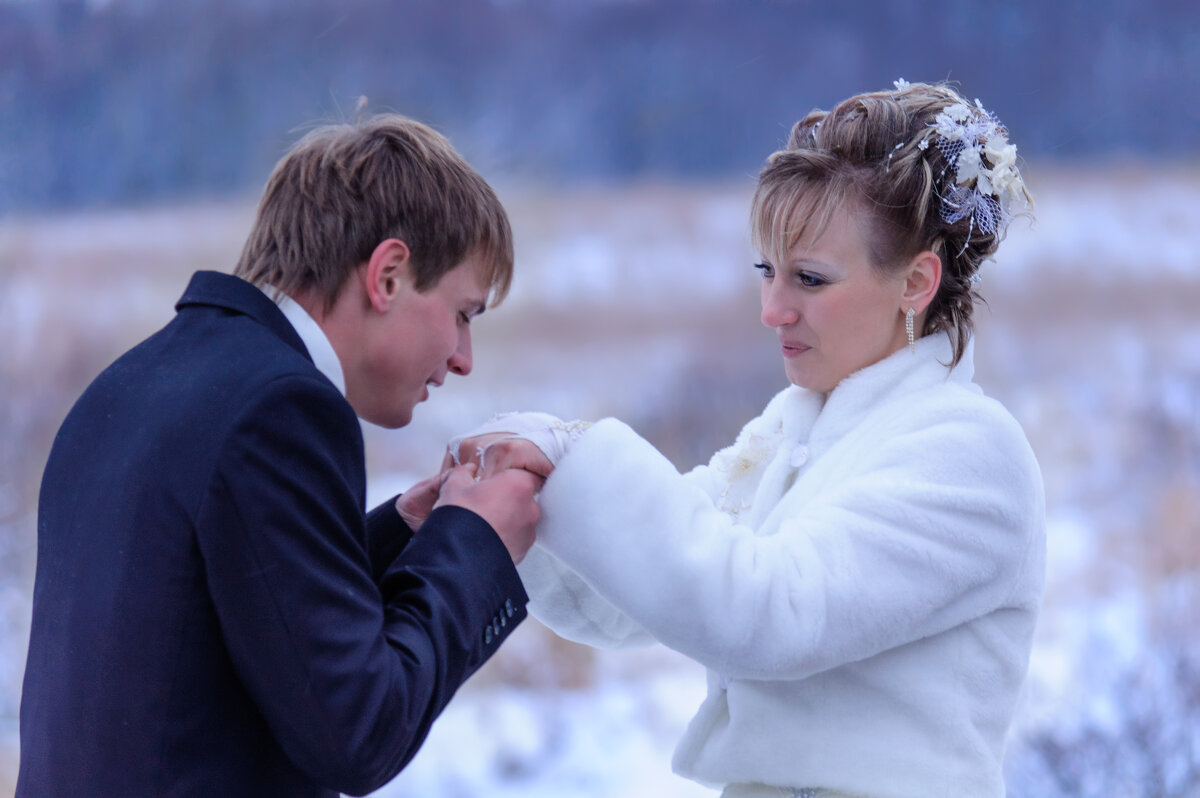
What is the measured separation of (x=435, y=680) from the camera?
1.07 metres

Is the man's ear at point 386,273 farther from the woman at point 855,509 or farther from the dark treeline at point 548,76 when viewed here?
the dark treeline at point 548,76

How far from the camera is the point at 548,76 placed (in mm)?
3797

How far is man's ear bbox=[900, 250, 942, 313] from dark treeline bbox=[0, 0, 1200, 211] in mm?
2368

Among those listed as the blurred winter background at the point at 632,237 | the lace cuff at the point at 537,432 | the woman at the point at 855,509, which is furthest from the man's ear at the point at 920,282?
the blurred winter background at the point at 632,237

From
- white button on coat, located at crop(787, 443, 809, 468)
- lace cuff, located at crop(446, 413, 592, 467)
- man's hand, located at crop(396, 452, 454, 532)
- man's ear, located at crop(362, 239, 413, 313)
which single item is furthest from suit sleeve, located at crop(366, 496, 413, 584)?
white button on coat, located at crop(787, 443, 809, 468)

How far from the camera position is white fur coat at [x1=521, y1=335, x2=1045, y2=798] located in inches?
46.6

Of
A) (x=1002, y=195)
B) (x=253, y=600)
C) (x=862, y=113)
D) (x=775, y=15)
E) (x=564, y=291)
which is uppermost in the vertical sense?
(x=775, y=15)

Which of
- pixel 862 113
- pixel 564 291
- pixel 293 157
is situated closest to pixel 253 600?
pixel 293 157

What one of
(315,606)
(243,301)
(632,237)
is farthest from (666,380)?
(315,606)

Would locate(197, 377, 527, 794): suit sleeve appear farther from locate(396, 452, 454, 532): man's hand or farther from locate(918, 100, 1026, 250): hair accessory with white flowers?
locate(918, 100, 1026, 250): hair accessory with white flowers

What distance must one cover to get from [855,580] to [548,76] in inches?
118

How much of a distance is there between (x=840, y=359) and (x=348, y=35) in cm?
277

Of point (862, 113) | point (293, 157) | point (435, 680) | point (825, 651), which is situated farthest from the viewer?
point (862, 113)

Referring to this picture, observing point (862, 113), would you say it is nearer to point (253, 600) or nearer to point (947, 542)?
point (947, 542)
